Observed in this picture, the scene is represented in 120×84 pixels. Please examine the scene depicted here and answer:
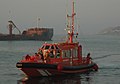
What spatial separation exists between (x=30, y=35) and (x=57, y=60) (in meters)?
158

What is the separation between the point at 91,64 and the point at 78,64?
3215mm

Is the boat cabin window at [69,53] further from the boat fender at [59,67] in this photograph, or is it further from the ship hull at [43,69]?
the boat fender at [59,67]

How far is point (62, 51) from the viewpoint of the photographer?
36625mm

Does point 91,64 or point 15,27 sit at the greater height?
point 15,27

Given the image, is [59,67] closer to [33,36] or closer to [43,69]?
[43,69]

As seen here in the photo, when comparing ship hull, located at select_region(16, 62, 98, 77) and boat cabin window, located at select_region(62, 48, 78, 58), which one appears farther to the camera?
boat cabin window, located at select_region(62, 48, 78, 58)

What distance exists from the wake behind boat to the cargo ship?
148 m

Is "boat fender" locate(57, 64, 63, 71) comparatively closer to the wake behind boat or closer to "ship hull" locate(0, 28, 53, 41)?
the wake behind boat

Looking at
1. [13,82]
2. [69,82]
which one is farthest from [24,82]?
[69,82]

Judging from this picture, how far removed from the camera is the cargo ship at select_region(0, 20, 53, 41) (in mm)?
188500

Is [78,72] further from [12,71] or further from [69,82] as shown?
[12,71]

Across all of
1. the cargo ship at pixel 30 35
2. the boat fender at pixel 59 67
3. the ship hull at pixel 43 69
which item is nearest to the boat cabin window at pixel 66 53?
the ship hull at pixel 43 69

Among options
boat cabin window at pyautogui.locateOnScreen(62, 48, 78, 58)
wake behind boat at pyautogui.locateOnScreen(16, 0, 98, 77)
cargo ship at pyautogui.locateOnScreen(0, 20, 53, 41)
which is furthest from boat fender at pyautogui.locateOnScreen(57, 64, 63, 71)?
cargo ship at pyautogui.locateOnScreen(0, 20, 53, 41)

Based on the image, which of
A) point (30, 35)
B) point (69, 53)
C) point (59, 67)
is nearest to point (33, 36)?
point (30, 35)
